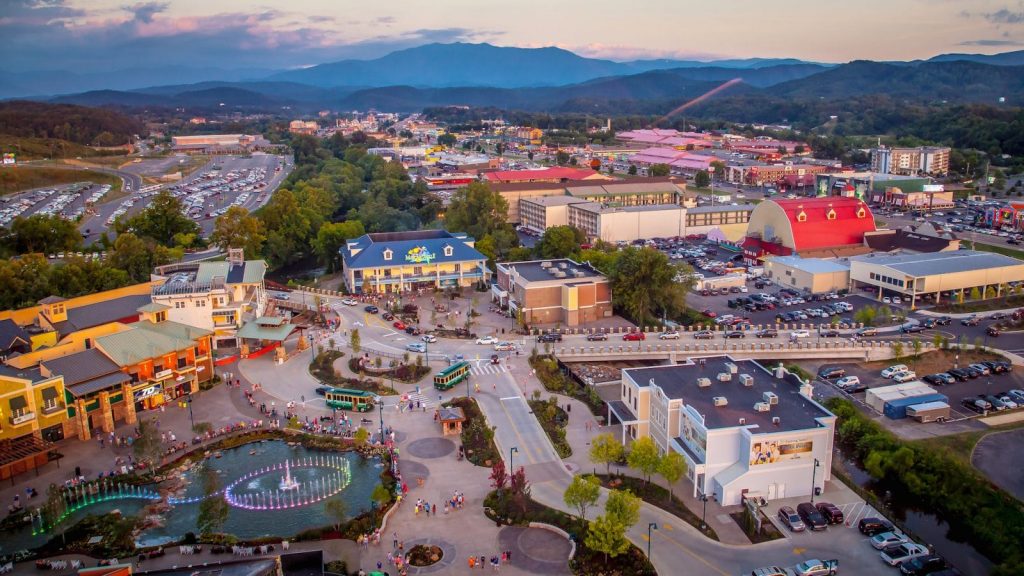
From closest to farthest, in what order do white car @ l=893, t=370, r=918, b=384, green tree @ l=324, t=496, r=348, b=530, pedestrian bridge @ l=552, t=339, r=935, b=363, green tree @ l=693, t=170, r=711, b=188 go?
1. green tree @ l=324, t=496, r=348, b=530
2. white car @ l=893, t=370, r=918, b=384
3. pedestrian bridge @ l=552, t=339, r=935, b=363
4. green tree @ l=693, t=170, r=711, b=188

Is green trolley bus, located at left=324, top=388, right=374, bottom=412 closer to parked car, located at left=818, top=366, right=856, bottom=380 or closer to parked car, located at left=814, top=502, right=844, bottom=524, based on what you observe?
parked car, located at left=814, top=502, right=844, bottom=524

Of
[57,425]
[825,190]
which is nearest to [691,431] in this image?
[57,425]

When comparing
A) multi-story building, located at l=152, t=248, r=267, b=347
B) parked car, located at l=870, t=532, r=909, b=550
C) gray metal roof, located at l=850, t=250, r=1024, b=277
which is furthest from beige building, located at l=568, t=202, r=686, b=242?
parked car, located at l=870, t=532, r=909, b=550

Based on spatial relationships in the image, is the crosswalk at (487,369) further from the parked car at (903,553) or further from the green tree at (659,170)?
the green tree at (659,170)

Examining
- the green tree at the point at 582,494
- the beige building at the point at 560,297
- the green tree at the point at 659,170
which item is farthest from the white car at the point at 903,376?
the green tree at the point at 659,170

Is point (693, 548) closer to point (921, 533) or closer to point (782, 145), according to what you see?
point (921, 533)

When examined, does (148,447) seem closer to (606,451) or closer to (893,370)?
(606,451)
